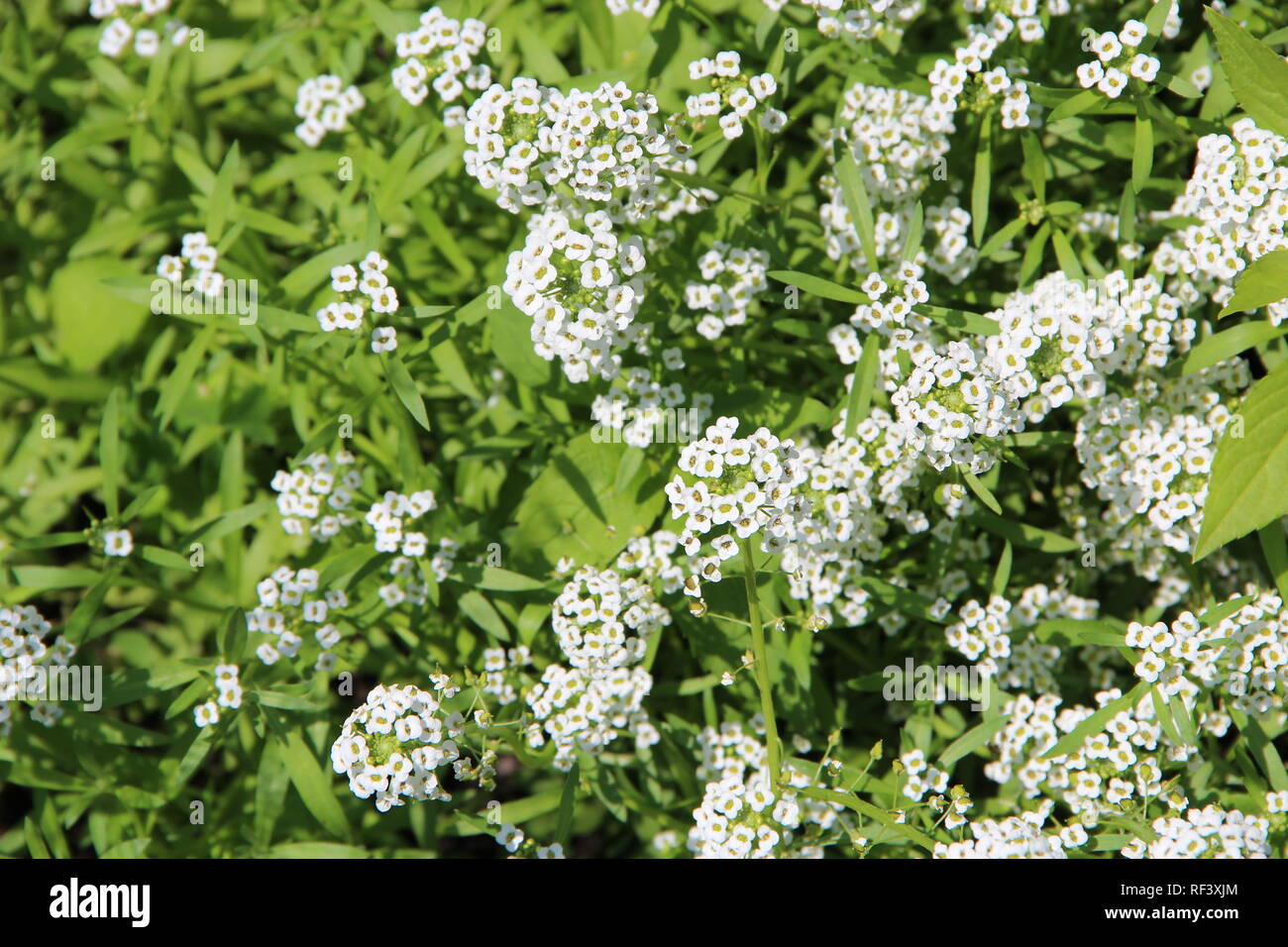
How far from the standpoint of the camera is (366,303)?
16.4ft

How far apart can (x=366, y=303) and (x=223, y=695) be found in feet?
6.39

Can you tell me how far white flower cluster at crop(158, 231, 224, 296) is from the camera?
5.43m

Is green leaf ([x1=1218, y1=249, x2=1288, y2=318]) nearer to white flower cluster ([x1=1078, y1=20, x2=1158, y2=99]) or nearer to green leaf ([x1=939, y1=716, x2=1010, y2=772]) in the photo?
white flower cluster ([x1=1078, y1=20, x2=1158, y2=99])

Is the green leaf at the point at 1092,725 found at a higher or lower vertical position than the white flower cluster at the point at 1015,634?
lower

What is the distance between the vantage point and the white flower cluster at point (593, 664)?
4.73 meters

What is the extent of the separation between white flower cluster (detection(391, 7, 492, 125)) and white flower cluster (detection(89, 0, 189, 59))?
204cm

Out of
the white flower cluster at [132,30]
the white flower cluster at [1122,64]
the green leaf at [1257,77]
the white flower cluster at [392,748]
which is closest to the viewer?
the white flower cluster at [392,748]

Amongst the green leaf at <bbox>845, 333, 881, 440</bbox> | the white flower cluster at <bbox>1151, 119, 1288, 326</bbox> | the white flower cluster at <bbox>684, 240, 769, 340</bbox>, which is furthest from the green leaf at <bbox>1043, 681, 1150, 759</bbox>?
the white flower cluster at <bbox>684, 240, 769, 340</bbox>

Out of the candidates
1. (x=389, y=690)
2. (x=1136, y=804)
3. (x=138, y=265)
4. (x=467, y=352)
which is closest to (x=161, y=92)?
(x=138, y=265)

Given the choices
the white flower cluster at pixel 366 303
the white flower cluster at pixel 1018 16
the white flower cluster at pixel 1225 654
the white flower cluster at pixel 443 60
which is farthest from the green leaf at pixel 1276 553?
the white flower cluster at pixel 443 60

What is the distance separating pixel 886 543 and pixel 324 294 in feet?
10.6

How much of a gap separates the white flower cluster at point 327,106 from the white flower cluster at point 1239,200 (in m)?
4.23

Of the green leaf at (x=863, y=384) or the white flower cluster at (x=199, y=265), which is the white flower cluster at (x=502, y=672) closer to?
the green leaf at (x=863, y=384)

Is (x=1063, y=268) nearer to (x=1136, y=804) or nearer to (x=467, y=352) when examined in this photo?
(x=1136, y=804)
